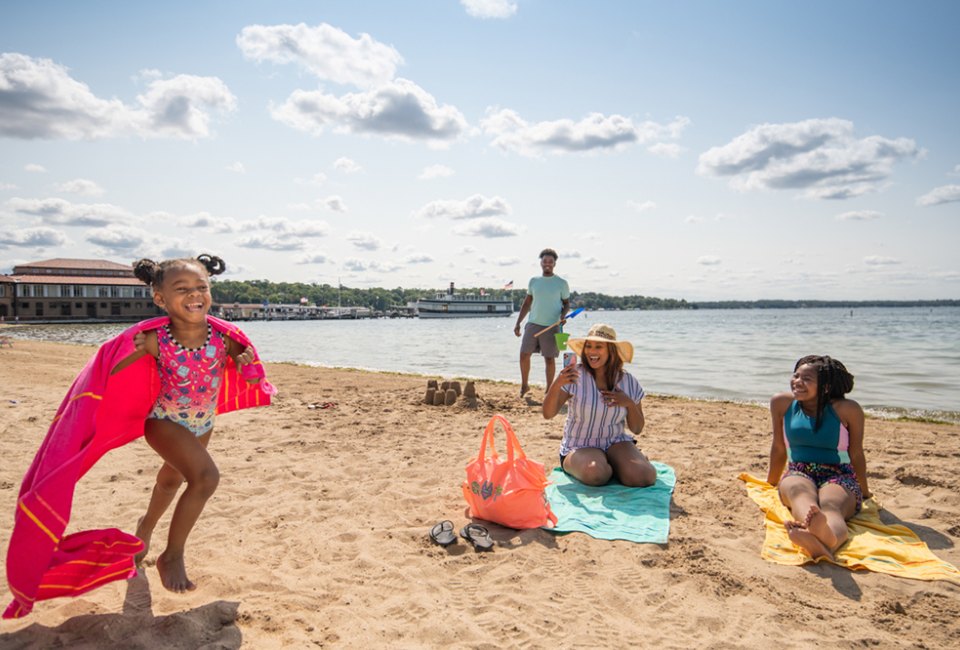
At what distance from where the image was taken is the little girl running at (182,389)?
3004 mm

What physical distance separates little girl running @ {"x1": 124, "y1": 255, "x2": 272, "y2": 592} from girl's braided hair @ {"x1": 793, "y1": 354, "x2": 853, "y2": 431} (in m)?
4.08

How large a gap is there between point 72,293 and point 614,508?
81095 mm

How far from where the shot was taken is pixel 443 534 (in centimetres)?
390

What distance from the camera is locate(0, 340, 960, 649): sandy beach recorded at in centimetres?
277

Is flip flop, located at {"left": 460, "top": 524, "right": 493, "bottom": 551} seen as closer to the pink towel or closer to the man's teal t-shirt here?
the pink towel

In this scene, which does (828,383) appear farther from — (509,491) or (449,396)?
(449,396)

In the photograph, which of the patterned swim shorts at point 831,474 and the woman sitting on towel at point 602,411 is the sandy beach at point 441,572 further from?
the woman sitting on towel at point 602,411

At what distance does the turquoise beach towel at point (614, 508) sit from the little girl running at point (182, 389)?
2357 mm

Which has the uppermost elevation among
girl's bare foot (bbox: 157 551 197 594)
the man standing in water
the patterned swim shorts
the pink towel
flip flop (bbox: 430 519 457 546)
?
the man standing in water

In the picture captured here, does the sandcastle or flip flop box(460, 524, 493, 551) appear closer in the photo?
flip flop box(460, 524, 493, 551)

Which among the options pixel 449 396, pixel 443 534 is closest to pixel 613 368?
pixel 443 534

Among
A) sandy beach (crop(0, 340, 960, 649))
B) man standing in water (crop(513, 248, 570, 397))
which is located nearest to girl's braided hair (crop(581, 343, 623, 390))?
sandy beach (crop(0, 340, 960, 649))

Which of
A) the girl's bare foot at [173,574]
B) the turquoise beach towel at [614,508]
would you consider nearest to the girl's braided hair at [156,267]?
the girl's bare foot at [173,574]

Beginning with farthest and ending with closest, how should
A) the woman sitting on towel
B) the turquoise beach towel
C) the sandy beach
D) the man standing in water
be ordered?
the man standing in water
the woman sitting on towel
the turquoise beach towel
the sandy beach
